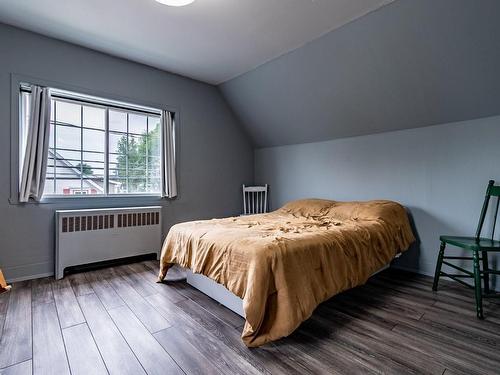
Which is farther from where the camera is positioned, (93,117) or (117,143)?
(117,143)

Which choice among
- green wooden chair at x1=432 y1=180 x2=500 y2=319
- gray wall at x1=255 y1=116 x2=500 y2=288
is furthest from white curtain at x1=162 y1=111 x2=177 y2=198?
green wooden chair at x1=432 y1=180 x2=500 y2=319

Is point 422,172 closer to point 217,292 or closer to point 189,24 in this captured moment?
point 217,292

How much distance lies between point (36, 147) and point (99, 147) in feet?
2.14

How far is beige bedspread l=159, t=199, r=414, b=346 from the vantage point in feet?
5.30

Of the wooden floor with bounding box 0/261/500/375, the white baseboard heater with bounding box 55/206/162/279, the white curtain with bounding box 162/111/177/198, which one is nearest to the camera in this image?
the wooden floor with bounding box 0/261/500/375

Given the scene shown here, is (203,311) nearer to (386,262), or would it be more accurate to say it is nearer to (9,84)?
(386,262)

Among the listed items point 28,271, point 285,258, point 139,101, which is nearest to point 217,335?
point 285,258

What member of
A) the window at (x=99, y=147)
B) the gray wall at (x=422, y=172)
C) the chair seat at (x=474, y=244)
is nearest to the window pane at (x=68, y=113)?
the window at (x=99, y=147)

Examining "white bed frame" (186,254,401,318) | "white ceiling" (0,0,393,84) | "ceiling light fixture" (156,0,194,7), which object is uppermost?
"white ceiling" (0,0,393,84)

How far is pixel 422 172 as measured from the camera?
2.94m

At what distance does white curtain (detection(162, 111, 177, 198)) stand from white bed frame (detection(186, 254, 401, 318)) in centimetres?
144

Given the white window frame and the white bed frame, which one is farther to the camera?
the white window frame

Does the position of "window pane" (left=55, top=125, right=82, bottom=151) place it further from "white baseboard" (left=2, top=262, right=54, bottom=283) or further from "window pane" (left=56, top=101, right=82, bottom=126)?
"white baseboard" (left=2, top=262, right=54, bottom=283)

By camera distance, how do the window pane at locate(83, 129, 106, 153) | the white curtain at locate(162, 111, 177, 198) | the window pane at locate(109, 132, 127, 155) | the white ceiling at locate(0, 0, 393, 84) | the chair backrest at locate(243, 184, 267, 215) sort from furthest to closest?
the chair backrest at locate(243, 184, 267, 215)
the white curtain at locate(162, 111, 177, 198)
the window pane at locate(109, 132, 127, 155)
the window pane at locate(83, 129, 106, 153)
the white ceiling at locate(0, 0, 393, 84)
